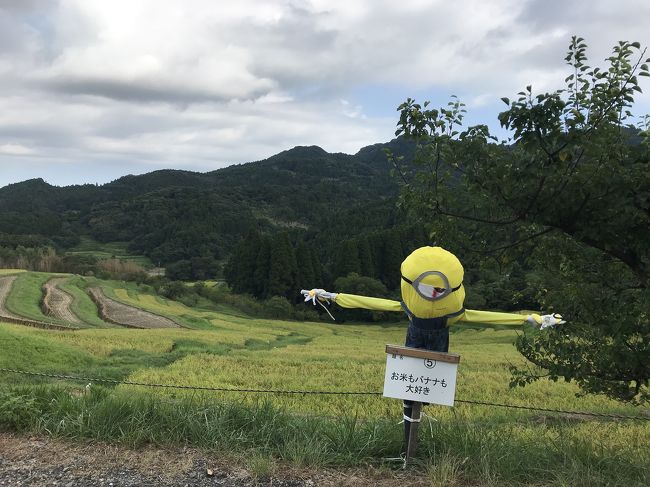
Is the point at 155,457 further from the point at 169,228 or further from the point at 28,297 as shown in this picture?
the point at 169,228

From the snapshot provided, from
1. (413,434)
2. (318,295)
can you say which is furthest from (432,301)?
(318,295)

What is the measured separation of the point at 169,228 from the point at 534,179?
149m

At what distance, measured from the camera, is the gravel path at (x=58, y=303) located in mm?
40116

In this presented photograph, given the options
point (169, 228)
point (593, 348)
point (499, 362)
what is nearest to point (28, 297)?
point (499, 362)

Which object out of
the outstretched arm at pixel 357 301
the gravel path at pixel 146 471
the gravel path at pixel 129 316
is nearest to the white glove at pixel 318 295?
the outstretched arm at pixel 357 301

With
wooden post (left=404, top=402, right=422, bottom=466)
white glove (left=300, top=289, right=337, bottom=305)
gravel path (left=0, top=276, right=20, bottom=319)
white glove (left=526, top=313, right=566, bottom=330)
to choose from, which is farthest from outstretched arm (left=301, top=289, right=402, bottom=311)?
gravel path (left=0, top=276, right=20, bottom=319)

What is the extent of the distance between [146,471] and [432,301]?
2522 mm

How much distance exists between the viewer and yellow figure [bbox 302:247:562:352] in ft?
12.7

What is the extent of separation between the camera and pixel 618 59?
3109mm

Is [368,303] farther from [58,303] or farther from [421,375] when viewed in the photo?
[58,303]

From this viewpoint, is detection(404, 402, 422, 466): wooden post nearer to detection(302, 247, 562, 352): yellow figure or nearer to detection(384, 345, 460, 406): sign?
detection(384, 345, 460, 406): sign

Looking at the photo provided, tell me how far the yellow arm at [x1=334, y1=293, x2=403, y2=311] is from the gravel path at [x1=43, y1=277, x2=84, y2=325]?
119ft

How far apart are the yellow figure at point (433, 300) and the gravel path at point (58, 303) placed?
36.9m

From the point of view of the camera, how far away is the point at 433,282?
12.7ft
